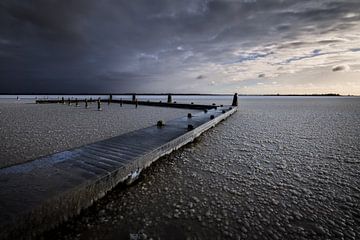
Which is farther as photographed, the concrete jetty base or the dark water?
the dark water

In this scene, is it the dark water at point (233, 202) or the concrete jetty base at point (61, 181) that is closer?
the concrete jetty base at point (61, 181)

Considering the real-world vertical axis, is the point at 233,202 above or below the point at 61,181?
below

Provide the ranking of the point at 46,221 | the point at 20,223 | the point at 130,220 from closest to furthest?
the point at 20,223
the point at 46,221
the point at 130,220

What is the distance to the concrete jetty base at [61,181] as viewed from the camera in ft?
6.89

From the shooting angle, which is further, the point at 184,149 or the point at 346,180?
the point at 184,149

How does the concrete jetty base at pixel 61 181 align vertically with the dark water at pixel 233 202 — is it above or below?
above

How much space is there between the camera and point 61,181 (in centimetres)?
284

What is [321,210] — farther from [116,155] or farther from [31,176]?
[31,176]

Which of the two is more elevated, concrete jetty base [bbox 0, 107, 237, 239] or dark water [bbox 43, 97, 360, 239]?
concrete jetty base [bbox 0, 107, 237, 239]

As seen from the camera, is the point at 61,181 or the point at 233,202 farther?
the point at 233,202

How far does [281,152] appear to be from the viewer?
6.21 m

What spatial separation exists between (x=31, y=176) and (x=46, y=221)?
1050mm

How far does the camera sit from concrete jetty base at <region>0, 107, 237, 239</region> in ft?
6.89

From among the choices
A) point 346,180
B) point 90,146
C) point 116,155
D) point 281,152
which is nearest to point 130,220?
point 116,155
